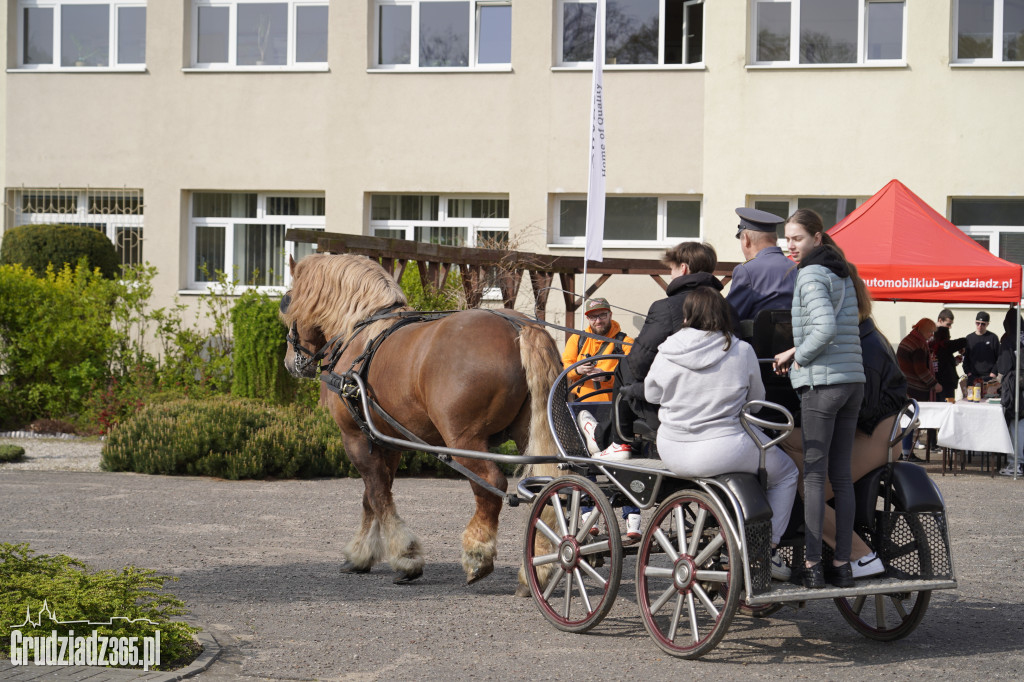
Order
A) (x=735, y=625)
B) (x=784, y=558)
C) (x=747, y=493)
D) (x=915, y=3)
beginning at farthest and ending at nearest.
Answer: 1. (x=915, y=3)
2. (x=735, y=625)
3. (x=784, y=558)
4. (x=747, y=493)

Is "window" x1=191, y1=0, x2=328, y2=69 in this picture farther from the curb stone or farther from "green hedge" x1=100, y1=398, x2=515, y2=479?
the curb stone

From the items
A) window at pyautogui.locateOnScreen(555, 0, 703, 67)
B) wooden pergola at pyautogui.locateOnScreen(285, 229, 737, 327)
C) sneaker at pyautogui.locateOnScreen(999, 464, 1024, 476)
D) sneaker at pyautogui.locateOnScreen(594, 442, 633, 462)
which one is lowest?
sneaker at pyautogui.locateOnScreen(999, 464, 1024, 476)

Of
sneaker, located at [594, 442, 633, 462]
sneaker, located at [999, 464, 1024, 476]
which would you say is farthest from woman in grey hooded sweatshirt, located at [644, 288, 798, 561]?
sneaker, located at [999, 464, 1024, 476]

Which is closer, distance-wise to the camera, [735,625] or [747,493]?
[747,493]

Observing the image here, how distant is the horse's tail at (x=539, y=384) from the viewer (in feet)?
20.0

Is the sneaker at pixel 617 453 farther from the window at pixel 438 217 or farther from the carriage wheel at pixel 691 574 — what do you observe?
the window at pixel 438 217

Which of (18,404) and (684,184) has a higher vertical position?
(684,184)

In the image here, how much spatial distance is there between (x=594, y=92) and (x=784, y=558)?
27.2 ft

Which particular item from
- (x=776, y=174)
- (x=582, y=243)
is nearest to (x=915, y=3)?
(x=776, y=174)

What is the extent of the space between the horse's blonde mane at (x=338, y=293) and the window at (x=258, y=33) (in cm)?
1172

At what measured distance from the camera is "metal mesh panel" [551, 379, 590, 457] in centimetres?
606

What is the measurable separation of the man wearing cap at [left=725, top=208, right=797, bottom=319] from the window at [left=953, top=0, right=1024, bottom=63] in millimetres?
13125

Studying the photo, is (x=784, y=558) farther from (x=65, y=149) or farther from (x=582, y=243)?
(x=65, y=149)

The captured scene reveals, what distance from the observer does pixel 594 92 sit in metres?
12.7
